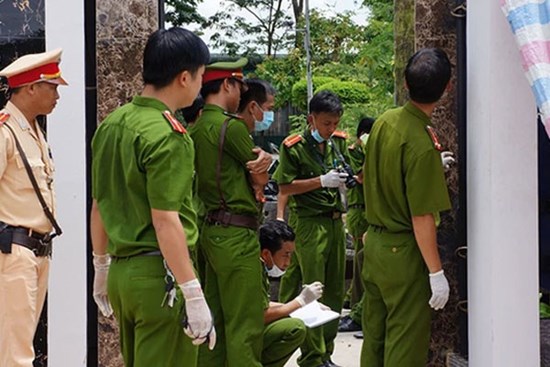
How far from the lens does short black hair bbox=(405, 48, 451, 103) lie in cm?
341

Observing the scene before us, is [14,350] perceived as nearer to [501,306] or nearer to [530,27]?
[501,306]

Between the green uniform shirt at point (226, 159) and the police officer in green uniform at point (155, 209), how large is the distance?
0.81 metres

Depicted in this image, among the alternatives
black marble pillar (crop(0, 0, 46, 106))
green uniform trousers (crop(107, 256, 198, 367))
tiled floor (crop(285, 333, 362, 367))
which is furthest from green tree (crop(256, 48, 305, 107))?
green uniform trousers (crop(107, 256, 198, 367))

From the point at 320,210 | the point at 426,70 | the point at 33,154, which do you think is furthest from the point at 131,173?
the point at 320,210

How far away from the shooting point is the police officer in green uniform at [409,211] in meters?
3.39

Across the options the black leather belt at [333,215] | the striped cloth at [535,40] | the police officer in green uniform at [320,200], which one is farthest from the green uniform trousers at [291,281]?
the striped cloth at [535,40]

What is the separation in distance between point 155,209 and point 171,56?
59cm

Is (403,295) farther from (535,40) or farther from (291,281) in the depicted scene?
(291,281)

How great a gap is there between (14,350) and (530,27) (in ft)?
8.28

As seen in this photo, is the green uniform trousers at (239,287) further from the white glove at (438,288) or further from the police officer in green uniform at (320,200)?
the police officer in green uniform at (320,200)

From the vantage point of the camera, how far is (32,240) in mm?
3596

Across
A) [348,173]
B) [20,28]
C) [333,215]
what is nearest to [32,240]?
[20,28]

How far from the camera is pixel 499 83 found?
322cm

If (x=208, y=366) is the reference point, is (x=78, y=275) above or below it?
above
